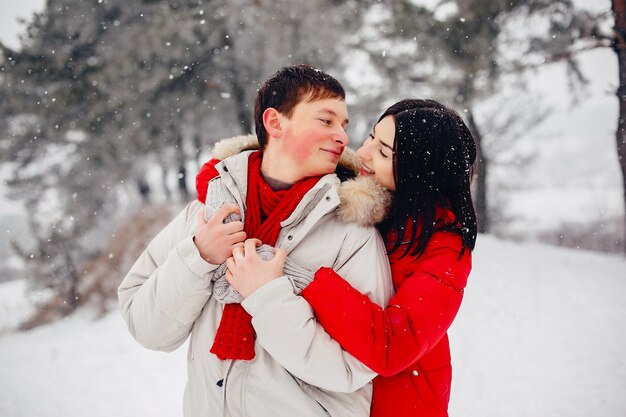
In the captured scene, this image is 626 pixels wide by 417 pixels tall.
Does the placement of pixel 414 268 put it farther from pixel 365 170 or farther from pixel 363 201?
pixel 365 170

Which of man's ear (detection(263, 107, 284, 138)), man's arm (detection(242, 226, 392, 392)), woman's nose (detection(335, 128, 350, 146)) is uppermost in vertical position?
man's ear (detection(263, 107, 284, 138))

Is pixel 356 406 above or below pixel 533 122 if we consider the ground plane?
below

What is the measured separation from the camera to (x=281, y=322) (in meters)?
1.53

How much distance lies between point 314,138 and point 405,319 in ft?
3.19

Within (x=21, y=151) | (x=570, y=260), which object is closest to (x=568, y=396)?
(x=570, y=260)

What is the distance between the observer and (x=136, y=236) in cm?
1325

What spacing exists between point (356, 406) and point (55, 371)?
7.97 metres

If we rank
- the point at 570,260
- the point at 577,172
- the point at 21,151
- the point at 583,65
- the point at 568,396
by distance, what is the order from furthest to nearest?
the point at 577,172 → the point at 21,151 → the point at 570,260 → the point at 583,65 → the point at 568,396

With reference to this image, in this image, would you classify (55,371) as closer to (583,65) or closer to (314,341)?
(314,341)

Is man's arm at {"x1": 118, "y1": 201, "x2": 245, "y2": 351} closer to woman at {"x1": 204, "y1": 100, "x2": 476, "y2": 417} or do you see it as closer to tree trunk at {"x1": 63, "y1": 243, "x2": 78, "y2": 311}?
woman at {"x1": 204, "y1": 100, "x2": 476, "y2": 417}

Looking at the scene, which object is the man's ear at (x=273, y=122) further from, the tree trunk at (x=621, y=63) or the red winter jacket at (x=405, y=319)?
the tree trunk at (x=621, y=63)

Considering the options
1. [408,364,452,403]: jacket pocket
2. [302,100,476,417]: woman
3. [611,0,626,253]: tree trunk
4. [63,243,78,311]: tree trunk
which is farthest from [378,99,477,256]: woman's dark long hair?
[63,243,78,311]: tree trunk

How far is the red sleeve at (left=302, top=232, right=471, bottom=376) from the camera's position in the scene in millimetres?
1521

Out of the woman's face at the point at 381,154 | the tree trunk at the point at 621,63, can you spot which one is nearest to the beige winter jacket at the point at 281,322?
the woman's face at the point at 381,154
